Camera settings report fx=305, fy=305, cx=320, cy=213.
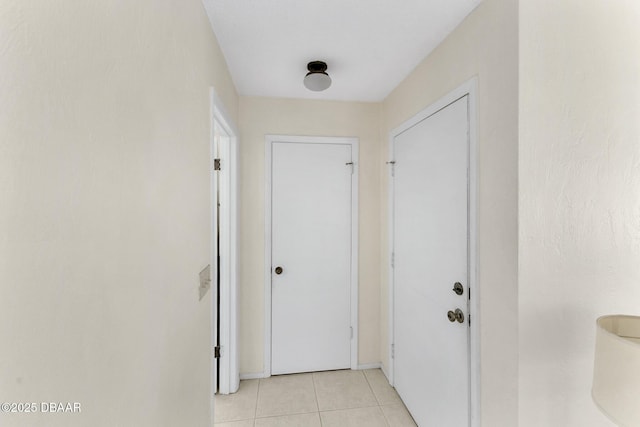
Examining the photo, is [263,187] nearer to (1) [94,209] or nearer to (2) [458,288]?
(2) [458,288]

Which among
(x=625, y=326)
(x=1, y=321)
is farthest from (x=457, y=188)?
(x=1, y=321)

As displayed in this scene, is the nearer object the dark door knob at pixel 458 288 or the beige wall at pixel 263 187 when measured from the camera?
the dark door knob at pixel 458 288

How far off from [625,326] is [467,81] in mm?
1148

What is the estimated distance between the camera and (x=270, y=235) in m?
2.55

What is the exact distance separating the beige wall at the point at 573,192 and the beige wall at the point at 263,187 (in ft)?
5.08

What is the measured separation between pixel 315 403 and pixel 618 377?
6.14 feet

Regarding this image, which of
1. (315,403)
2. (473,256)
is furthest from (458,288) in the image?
(315,403)

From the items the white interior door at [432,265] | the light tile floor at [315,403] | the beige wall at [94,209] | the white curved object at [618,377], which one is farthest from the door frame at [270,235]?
the white curved object at [618,377]

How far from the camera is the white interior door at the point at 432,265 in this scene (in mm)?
1552

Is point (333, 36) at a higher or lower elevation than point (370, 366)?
higher

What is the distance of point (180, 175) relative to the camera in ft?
3.76

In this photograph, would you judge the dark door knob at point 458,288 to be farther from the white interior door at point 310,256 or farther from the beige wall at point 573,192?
the white interior door at point 310,256

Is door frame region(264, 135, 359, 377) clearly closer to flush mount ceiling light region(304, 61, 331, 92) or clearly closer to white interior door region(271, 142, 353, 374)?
white interior door region(271, 142, 353, 374)

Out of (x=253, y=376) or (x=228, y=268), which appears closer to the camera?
(x=228, y=268)
